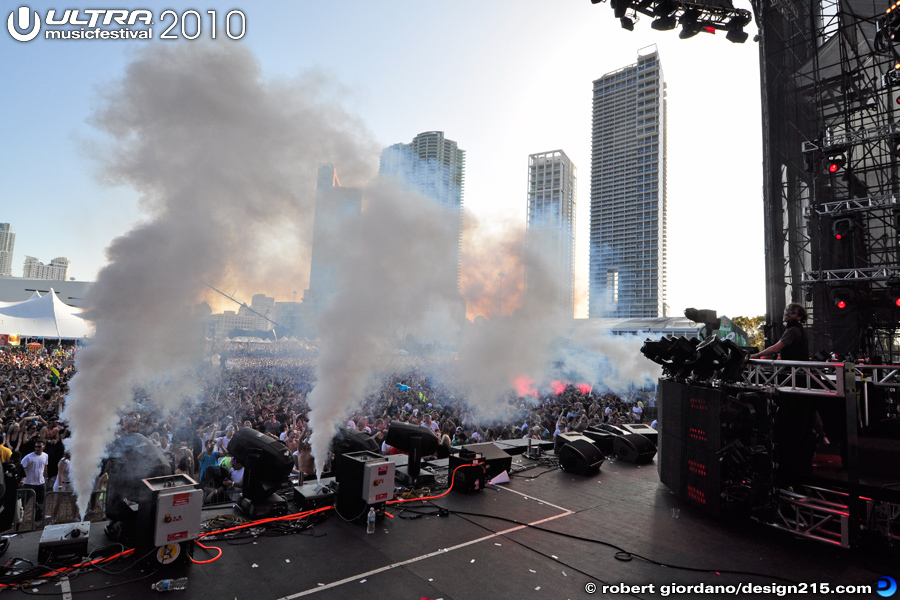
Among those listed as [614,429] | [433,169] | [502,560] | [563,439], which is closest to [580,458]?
[563,439]

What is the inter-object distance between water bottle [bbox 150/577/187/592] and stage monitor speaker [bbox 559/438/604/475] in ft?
25.5

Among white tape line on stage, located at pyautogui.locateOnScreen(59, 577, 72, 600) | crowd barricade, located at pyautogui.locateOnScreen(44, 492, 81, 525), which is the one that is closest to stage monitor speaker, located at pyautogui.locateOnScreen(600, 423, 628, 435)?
white tape line on stage, located at pyautogui.locateOnScreen(59, 577, 72, 600)

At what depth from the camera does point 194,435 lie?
Result: 11.0 m

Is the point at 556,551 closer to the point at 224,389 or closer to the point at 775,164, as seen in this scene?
the point at 775,164

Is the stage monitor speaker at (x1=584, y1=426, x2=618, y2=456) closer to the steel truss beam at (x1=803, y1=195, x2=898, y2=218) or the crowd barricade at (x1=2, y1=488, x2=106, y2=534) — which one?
the steel truss beam at (x1=803, y1=195, x2=898, y2=218)

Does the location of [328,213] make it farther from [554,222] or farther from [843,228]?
[843,228]

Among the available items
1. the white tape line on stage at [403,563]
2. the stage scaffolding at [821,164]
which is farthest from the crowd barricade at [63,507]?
the stage scaffolding at [821,164]

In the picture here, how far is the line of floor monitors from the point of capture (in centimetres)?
999

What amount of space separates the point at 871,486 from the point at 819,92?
43.9ft

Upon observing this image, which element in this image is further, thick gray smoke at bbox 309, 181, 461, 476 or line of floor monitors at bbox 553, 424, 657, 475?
line of floor monitors at bbox 553, 424, 657, 475

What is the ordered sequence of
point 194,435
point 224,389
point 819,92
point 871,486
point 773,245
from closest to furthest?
point 871,486
point 194,435
point 819,92
point 773,245
point 224,389

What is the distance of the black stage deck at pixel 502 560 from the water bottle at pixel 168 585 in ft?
0.27

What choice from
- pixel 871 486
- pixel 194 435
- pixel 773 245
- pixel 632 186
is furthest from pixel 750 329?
pixel 194 435

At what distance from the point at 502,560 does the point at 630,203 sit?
22484mm
